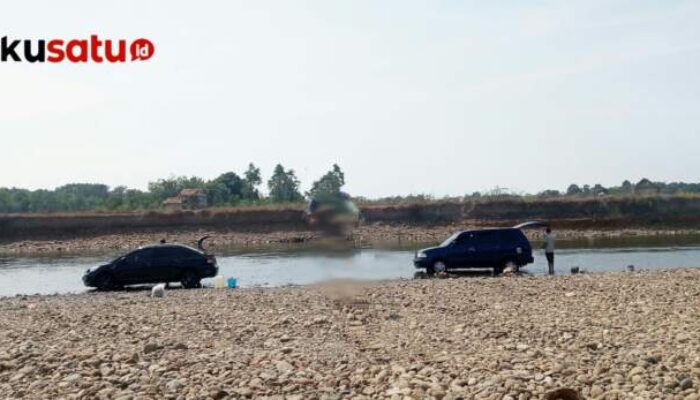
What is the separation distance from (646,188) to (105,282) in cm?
5493

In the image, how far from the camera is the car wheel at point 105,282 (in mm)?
22375

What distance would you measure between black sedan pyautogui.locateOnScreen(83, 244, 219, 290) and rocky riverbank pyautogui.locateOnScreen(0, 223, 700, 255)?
2369cm

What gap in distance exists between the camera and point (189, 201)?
6481 centimetres

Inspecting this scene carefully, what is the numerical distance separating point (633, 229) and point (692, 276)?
35176 mm

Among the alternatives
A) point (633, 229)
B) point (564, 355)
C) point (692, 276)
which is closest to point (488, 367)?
point (564, 355)

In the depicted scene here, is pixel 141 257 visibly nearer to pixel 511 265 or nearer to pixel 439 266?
pixel 439 266

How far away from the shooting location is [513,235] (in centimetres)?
2497

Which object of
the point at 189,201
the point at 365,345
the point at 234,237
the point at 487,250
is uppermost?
the point at 189,201

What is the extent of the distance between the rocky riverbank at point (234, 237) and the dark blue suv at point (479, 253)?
20.8 metres

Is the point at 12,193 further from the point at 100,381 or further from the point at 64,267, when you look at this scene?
the point at 100,381

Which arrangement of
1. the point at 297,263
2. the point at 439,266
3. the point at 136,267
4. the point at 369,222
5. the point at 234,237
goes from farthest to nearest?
1. the point at 369,222
2. the point at 234,237
3. the point at 297,263
4. the point at 439,266
5. the point at 136,267

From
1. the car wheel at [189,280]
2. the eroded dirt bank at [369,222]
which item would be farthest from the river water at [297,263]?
the eroded dirt bank at [369,222]

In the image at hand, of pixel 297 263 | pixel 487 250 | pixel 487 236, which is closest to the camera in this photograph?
pixel 487 250

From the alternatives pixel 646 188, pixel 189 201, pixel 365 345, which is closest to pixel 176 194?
pixel 189 201
